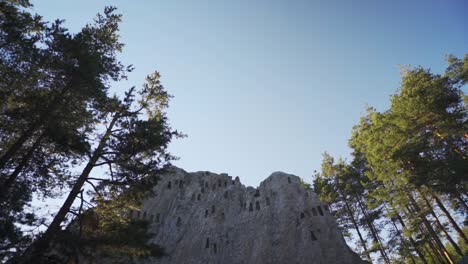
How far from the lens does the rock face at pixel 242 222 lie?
26328 mm

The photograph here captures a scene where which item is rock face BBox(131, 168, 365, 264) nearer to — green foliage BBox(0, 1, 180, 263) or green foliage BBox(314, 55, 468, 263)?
green foliage BBox(314, 55, 468, 263)

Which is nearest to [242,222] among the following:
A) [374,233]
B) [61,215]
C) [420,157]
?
[374,233]

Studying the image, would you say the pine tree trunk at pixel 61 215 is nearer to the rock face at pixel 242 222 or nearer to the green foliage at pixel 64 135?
the green foliage at pixel 64 135

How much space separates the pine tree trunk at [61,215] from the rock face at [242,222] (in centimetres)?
1431

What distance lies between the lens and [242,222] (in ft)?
108

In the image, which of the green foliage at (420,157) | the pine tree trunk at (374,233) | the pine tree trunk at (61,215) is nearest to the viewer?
the pine tree trunk at (61,215)

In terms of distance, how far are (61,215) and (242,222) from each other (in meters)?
25.3

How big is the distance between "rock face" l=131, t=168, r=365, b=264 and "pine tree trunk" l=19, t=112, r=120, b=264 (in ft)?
47.0

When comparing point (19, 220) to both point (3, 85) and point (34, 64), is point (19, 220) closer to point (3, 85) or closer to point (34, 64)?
point (3, 85)

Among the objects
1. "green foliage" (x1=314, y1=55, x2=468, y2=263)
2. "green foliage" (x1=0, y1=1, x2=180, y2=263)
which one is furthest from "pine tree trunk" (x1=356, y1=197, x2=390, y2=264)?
"green foliage" (x1=0, y1=1, x2=180, y2=263)

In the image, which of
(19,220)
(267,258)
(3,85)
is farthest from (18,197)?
(267,258)

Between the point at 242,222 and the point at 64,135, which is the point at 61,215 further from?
the point at 242,222

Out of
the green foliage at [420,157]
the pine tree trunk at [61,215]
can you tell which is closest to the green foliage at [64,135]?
the pine tree trunk at [61,215]

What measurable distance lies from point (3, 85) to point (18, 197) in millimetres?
5576
